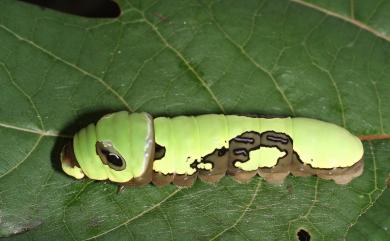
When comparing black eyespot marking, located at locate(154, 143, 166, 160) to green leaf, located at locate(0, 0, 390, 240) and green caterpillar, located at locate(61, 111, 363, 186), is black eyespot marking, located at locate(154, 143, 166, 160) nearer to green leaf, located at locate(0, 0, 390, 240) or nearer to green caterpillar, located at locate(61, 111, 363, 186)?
green caterpillar, located at locate(61, 111, 363, 186)

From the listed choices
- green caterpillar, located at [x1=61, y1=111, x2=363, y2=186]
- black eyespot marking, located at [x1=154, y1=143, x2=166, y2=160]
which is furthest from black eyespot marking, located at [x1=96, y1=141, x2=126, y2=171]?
black eyespot marking, located at [x1=154, y1=143, x2=166, y2=160]

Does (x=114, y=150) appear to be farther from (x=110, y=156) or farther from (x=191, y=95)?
(x=191, y=95)

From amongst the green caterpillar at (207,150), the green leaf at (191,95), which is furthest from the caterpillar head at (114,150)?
the green leaf at (191,95)

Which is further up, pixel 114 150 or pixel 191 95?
pixel 191 95

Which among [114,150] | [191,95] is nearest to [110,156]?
[114,150]

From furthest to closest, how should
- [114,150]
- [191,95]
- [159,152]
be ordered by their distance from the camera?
[191,95]
[159,152]
[114,150]

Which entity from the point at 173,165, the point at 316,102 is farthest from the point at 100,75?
the point at 316,102

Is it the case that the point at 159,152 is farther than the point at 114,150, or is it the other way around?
the point at 159,152
